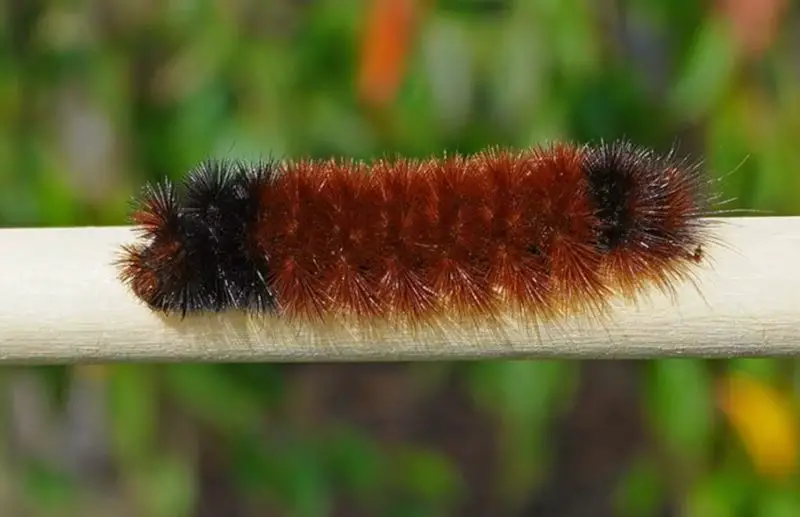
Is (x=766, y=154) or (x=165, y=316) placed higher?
(x=766, y=154)

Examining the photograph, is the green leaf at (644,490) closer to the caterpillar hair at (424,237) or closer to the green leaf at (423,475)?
the green leaf at (423,475)

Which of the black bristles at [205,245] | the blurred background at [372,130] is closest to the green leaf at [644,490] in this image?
the blurred background at [372,130]

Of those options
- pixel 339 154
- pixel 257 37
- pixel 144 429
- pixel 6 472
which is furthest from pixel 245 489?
pixel 257 37

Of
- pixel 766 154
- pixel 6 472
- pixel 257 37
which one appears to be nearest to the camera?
pixel 766 154

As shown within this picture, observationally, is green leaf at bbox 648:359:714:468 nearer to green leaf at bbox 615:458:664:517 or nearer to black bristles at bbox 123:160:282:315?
green leaf at bbox 615:458:664:517

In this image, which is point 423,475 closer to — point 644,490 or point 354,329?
point 644,490

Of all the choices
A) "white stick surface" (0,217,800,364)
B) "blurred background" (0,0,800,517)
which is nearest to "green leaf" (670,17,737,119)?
"blurred background" (0,0,800,517)

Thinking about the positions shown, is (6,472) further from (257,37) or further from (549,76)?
(549,76)

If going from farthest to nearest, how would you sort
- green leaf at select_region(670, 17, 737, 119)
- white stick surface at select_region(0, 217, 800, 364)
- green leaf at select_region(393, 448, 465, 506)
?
green leaf at select_region(393, 448, 465, 506) → green leaf at select_region(670, 17, 737, 119) → white stick surface at select_region(0, 217, 800, 364)
